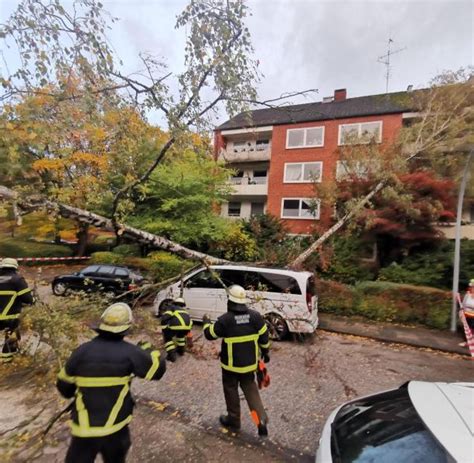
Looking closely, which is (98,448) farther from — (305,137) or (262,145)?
(262,145)

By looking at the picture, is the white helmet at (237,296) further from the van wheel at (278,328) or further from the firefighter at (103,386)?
the van wheel at (278,328)

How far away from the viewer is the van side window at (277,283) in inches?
270

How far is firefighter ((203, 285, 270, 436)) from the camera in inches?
134

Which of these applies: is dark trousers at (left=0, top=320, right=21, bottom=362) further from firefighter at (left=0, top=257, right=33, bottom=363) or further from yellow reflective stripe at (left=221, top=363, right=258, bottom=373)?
yellow reflective stripe at (left=221, top=363, right=258, bottom=373)

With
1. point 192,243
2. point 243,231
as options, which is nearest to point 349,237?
point 243,231

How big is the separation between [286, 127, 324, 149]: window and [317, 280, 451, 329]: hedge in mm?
12961

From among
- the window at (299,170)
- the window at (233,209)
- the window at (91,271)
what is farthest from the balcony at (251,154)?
the window at (91,271)

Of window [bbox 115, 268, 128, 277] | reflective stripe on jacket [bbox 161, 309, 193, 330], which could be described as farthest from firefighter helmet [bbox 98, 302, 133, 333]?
window [bbox 115, 268, 128, 277]

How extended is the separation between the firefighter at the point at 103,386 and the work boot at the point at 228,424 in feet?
5.03

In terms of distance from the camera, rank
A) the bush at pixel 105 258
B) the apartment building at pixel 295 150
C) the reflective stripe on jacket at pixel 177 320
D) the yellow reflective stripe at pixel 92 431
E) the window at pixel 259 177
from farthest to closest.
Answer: the window at pixel 259 177
the apartment building at pixel 295 150
the bush at pixel 105 258
the reflective stripe on jacket at pixel 177 320
the yellow reflective stripe at pixel 92 431

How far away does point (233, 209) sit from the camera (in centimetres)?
2353

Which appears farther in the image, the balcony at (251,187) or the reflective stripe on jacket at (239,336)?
the balcony at (251,187)

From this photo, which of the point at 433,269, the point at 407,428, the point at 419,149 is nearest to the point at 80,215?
the point at 407,428

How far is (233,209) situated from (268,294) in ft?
55.4
